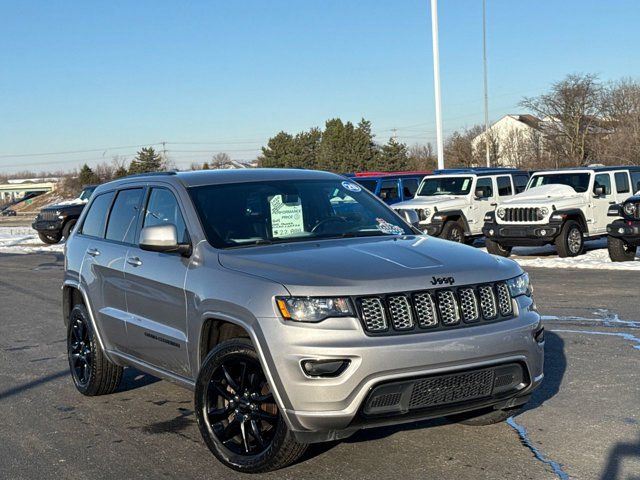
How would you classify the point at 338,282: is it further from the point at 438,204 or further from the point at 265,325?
the point at 438,204

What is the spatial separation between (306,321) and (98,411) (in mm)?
2732

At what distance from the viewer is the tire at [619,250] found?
15883 millimetres

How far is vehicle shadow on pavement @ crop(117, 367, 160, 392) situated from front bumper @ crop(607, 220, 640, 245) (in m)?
10.3

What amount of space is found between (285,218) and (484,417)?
1.78 m

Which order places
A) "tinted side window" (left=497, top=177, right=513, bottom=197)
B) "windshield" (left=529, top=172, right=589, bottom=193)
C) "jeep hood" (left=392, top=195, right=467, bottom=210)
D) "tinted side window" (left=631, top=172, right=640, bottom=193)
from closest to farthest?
"windshield" (left=529, top=172, right=589, bottom=193)
"tinted side window" (left=631, top=172, right=640, bottom=193)
"jeep hood" (left=392, top=195, right=467, bottom=210)
"tinted side window" (left=497, top=177, right=513, bottom=197)

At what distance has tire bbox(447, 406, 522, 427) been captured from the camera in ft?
17.6

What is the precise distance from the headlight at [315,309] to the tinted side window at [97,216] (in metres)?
2.88

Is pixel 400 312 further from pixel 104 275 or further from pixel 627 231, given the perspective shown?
pixel 627 231

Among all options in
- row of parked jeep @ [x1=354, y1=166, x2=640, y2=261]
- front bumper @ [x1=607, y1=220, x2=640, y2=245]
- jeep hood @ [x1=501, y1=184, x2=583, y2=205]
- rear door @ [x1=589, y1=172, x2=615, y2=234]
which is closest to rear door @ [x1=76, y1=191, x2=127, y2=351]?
row of parked jeep @ [x1=354, y1=166, x2=640, y2=261]

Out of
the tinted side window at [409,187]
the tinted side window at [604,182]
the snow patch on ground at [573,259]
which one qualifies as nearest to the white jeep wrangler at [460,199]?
the snow patch on ground at [573,259]

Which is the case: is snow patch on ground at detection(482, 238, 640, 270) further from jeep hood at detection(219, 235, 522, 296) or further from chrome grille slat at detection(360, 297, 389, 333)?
chrome grille slat at detection(360, 297, 389, 333)

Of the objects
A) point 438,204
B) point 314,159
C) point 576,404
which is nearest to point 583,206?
point 438,204

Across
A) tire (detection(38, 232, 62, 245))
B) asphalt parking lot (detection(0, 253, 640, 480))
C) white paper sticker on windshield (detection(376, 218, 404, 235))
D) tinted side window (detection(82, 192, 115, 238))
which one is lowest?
tire (detection(38, 232, 62, 245))

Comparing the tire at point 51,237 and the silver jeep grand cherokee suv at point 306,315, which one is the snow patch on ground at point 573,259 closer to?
the silver jeep grand cherokee suv at point 306,315
